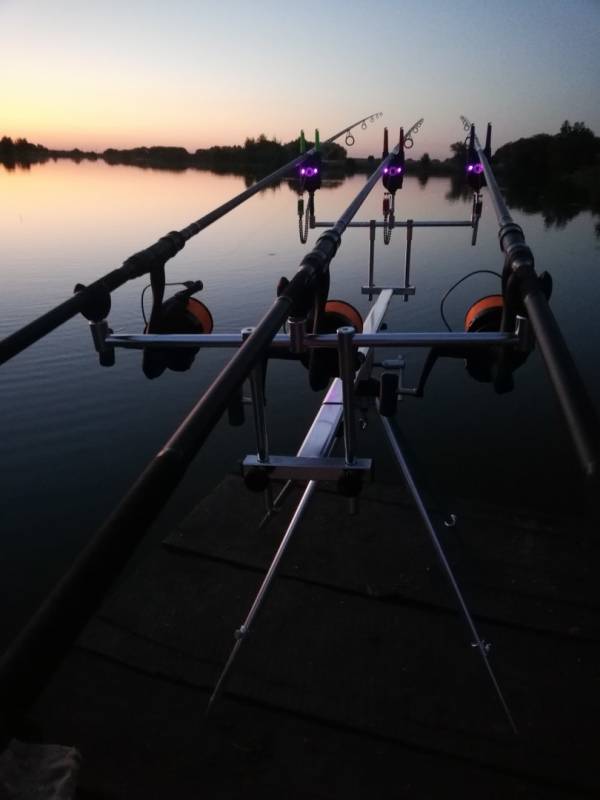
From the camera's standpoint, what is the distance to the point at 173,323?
2922mm

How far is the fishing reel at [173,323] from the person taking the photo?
2607 mm

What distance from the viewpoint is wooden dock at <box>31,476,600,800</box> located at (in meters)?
3.13

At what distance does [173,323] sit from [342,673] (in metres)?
2.63

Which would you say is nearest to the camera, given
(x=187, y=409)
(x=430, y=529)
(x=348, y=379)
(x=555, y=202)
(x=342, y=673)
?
(x=348, y=379)

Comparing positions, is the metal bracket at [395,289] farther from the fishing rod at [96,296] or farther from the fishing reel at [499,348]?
the fishing rod at [96,296]

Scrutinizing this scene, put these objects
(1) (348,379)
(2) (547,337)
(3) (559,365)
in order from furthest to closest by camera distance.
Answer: (1) (348,379) → (2) (547,337) → (3) (559,365)

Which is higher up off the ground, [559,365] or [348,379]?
[559,365]

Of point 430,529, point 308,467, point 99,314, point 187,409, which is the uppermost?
point 99,314

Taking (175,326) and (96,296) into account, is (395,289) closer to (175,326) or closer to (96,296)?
(175,326)

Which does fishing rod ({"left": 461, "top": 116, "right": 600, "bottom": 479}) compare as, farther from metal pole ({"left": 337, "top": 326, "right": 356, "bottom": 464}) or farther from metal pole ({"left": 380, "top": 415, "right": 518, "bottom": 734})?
metal pole ({"left": 380, "top": 415, "right": 518, "bottom": 734})

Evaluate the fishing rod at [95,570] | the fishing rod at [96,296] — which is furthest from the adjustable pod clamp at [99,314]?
the fishing rod at [95,570]

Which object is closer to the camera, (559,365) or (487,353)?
(559,365)

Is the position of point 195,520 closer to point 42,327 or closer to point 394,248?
point 42,327

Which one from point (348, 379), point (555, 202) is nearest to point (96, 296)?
point (348, 379)
